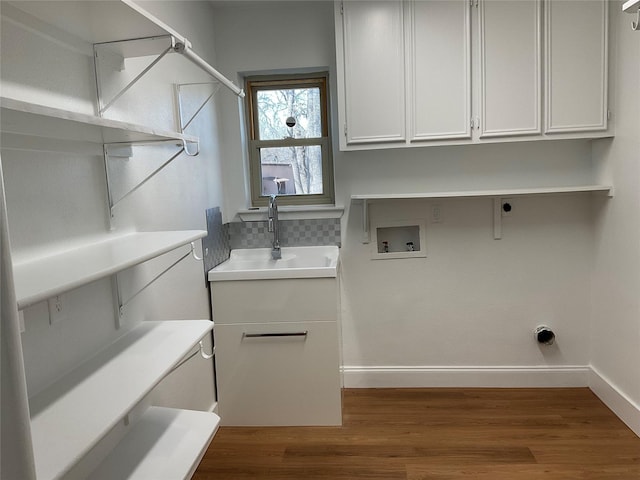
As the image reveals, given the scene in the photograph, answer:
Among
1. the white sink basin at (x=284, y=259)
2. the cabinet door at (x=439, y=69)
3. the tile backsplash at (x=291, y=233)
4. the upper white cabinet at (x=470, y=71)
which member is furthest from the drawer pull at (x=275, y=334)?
the cabinet door at (x=439, y=69)

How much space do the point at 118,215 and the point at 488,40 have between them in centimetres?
208

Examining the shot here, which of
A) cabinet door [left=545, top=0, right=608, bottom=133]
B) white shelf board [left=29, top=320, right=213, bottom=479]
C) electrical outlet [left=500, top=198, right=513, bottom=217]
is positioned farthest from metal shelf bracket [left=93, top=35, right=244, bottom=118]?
electrical outlet [left=500, top=198, right=513, bottom=217]

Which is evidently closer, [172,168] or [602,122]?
[172,168]

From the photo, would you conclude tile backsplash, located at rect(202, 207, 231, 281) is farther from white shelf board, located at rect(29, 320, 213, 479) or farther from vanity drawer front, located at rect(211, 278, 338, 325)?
white shelf board, located at rect(29, 320, 213, 479)

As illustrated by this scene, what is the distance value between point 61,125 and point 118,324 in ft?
2.58

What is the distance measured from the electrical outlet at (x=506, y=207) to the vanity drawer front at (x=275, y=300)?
46.6 inches

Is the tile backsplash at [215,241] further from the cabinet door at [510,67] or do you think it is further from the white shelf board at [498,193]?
the cabinet door at [510,67]

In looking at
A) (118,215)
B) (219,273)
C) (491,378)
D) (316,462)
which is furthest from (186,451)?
(491,378)

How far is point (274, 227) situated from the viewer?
2.95m

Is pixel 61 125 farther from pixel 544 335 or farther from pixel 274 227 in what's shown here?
pixel 544 335

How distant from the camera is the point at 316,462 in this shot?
7.61 ft

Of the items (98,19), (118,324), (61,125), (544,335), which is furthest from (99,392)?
(544,335)

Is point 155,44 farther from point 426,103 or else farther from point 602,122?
point 602,122

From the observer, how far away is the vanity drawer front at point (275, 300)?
2.55 m
